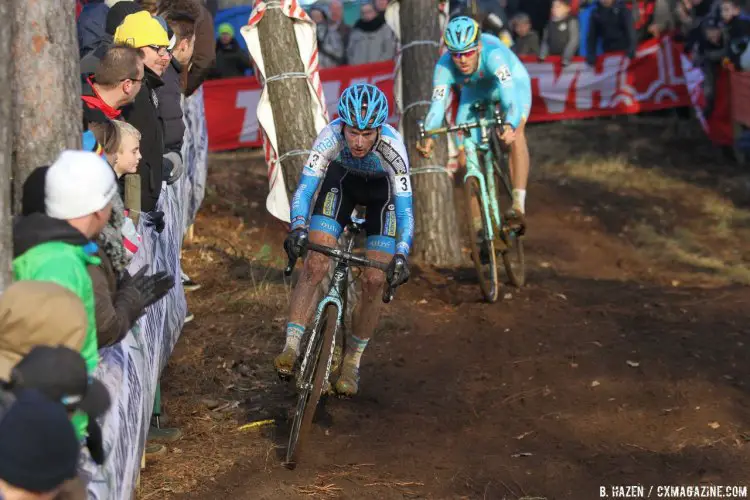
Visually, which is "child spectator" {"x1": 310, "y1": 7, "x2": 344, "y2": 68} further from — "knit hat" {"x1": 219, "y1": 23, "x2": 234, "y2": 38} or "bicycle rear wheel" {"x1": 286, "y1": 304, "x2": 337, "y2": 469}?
"bicycle rear wheel" {"x1": 286, "y1": 304, "x2": 337, "y2": 469}

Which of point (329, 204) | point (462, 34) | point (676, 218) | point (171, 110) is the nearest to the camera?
point (329, 204)

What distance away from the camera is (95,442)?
3.81 meters

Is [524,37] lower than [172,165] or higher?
higher

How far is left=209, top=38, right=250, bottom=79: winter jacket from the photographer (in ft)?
59.8

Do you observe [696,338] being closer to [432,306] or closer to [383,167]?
[432,306]

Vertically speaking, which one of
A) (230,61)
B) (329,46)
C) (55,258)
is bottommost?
(55,258)

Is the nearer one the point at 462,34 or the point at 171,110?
the point at 171,110

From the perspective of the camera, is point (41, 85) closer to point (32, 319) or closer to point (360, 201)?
point (32, 319)

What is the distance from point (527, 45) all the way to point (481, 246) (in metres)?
9.70

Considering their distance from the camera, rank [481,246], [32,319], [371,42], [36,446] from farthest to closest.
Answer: [371,42]
[481,246]
[32,319]
[36,446]

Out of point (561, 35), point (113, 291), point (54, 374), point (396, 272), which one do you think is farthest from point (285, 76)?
point (561, 35)

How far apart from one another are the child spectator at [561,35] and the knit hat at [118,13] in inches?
502

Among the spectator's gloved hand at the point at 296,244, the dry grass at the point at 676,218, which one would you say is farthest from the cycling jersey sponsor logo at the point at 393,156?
the dry grass at the point at 676,218

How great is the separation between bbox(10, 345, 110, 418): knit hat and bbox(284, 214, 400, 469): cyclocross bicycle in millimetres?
2812
